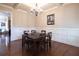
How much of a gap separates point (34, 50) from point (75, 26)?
0.96 metres

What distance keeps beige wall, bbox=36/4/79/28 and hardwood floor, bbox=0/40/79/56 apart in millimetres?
421

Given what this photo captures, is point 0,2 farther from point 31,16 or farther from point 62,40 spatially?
point 62,40

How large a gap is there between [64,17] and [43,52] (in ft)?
2.75

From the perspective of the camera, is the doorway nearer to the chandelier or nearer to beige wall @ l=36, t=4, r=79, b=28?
the chandelier

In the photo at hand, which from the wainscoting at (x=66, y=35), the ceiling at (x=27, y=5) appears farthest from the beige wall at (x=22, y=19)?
the wainscoting at (x=66, y=35)

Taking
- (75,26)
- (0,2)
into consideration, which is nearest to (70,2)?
(75,26)

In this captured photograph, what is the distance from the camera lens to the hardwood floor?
2287 millimetres

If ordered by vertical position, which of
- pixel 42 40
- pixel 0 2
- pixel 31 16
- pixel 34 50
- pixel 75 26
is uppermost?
pixel 0 2

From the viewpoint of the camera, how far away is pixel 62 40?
2338 mm

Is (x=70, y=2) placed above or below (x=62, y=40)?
above

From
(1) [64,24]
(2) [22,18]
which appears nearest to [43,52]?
(1) [64,24]

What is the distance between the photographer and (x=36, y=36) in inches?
92.5

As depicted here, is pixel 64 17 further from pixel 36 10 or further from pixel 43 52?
pixel 43 52

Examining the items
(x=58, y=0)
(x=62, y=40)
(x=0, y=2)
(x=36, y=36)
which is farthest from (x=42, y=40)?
(x=0, y=2)
